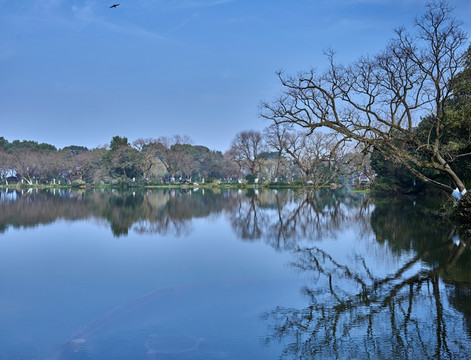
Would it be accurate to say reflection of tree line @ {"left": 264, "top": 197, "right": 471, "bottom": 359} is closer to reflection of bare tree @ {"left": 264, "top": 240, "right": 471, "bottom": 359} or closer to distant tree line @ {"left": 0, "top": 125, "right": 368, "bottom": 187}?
reflection of bare tree @ {"left": 264, "top": 240, "right": 471, "bottom": 359}

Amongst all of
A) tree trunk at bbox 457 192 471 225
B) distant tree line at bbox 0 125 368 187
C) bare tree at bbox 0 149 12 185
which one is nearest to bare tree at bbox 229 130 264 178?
distant tree line at bbox 0 125 368 187

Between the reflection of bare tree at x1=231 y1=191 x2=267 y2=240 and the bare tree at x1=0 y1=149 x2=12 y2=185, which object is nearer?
the reflection of bare tree at x1=231 y1=191 x2=267 y2=240

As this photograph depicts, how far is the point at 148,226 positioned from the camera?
18062 mm

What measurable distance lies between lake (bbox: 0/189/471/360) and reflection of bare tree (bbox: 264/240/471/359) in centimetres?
2

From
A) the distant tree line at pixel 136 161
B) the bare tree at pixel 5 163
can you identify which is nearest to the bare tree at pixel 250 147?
the distant tree line at pixel 136 161

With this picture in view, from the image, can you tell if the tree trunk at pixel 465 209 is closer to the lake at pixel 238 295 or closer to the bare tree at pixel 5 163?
the lake at pixel 238 295

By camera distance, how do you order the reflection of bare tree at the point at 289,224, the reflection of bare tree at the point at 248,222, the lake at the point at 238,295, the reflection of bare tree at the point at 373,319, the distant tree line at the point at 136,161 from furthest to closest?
the distant tree line at the point at 136,161, the reflection of bare tree at the point at 248,222, the reflection of bare tree at the point at 289,224, the lake at the point at 238,295, the reflection of bare tree at the point at 373,319

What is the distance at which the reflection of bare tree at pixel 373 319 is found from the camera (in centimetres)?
542

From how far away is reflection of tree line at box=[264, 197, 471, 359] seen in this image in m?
5.46

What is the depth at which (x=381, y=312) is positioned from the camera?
6.73 meters

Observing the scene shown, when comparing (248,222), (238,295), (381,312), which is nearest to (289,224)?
(248,222)

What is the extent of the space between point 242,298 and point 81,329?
2.79m

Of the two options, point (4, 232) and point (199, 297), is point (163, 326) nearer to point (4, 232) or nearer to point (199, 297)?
point (199, 297)

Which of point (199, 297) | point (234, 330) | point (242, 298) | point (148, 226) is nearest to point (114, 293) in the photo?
point (199, 297)
